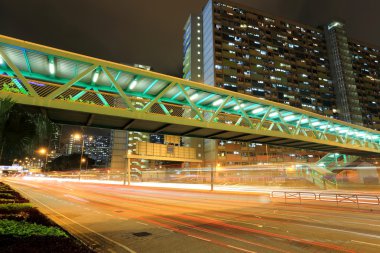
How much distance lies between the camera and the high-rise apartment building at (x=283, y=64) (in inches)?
4200

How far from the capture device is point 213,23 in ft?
359

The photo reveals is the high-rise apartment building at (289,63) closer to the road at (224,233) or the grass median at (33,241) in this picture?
the road at (224,233)

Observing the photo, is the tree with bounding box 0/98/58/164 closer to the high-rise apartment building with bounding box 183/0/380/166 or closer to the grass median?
the grass median

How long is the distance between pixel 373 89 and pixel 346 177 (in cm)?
13001

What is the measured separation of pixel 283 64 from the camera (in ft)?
393

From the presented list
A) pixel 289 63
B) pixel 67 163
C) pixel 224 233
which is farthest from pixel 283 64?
pixel 67 163

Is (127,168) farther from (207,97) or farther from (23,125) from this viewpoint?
(23,125)

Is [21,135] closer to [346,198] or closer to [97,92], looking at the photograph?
[97,92]

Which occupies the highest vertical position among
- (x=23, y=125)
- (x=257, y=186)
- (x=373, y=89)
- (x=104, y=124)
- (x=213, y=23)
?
(x=213, y=23)

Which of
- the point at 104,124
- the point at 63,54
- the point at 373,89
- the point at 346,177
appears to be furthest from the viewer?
the point at 373,89

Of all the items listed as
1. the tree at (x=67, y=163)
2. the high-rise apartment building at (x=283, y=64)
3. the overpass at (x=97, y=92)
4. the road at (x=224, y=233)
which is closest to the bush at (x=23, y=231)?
the road at (x=224, y=233)

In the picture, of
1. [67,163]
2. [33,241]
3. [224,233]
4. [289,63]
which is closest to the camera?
[33,241]

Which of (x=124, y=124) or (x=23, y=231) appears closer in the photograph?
(x=23, y=231)

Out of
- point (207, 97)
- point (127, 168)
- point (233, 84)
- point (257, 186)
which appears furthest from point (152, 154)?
point (233, 84)
